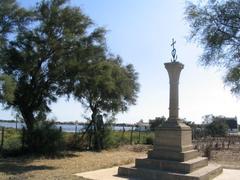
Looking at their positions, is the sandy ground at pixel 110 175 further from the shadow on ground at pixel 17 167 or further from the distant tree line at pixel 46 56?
the distant tree line at pixel 46 56

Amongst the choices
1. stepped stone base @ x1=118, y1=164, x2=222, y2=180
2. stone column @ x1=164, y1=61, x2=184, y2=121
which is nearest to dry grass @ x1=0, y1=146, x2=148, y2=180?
stepped stone base @ x1=118, y1=164, x2=222, y2=180

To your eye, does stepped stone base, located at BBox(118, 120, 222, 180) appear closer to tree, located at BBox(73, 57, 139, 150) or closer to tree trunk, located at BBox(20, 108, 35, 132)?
tree, located at BBox(73, 57, 139, 150)

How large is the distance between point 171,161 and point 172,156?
35 cm

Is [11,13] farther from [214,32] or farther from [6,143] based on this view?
[214,32]

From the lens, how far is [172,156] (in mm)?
15164

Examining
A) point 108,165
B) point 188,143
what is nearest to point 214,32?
point 188,143

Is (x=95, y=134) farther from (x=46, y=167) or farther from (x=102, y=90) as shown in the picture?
(x=46, y=167)

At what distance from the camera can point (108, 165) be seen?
18.1 metres

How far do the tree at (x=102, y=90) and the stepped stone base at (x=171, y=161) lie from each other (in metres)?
6.50

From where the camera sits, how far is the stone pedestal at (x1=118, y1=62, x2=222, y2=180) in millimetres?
14344

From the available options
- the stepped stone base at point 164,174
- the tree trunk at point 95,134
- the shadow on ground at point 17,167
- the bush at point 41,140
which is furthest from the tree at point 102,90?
the stepped stone base at point 164,174

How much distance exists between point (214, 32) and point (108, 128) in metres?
13.3

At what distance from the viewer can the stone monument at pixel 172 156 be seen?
1434cm

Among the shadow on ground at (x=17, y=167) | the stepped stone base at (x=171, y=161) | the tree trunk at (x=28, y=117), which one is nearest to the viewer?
the stepped stone base at (x=171, y=161)
